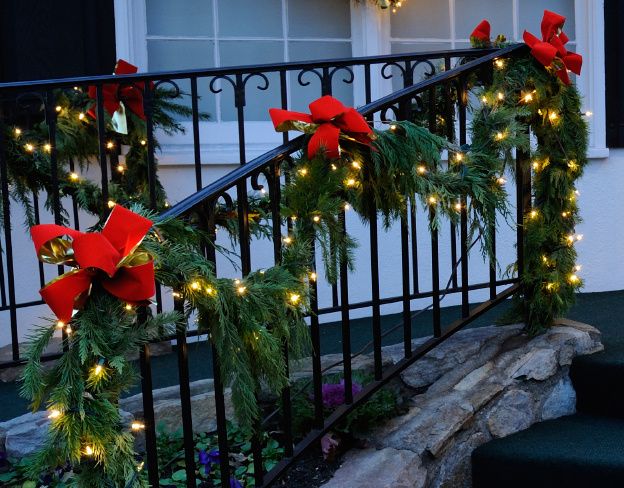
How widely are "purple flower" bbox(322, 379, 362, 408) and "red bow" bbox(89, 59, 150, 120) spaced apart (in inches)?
67.4

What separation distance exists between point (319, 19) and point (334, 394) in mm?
2840

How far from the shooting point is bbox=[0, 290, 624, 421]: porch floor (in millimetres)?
3428

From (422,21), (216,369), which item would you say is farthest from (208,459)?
(422,21)

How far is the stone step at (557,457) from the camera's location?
2848 mm

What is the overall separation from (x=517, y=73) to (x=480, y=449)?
1.43 meters

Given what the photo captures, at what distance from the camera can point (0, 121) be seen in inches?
123

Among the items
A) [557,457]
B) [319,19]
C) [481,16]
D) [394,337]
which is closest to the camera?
[557,457]

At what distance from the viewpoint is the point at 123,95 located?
412 cm

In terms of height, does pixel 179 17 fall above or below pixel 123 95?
above

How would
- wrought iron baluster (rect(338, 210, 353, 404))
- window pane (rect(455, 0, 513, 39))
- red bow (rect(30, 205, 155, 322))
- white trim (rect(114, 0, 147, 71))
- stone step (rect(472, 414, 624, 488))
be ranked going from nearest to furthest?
red bow (rect(30, 205, 155, 322)) < wrought iron baluster (rect(338, 210, 353, 404)) < stone step (rect(472, 414, 624, 488)) < white trim (rect(114, 0, 147, 71)) < window pane (rect(455, 0, 513, 39))

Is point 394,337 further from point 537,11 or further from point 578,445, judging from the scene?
point 537,11

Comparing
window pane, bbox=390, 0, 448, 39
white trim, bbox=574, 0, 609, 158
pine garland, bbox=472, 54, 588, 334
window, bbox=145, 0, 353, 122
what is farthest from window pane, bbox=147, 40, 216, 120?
white trim, bbox=574, 0, 609, 158

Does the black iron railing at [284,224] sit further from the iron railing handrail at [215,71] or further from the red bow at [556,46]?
the red bow at [556,46]

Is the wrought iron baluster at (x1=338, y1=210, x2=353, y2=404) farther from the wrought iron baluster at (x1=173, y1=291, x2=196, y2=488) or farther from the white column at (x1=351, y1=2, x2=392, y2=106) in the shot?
the white column at (x1=351, y1=2, x2=392, y2=106)
